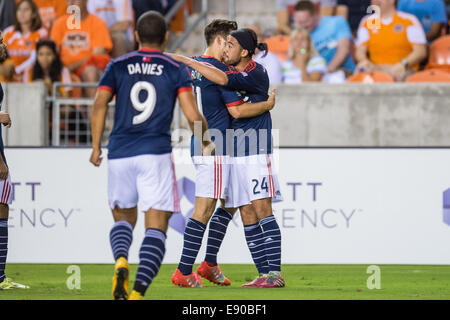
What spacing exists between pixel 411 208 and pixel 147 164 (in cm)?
534

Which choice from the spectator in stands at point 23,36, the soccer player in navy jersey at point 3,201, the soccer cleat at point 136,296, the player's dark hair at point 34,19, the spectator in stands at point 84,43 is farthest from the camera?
the player's dark hair at point 34,19

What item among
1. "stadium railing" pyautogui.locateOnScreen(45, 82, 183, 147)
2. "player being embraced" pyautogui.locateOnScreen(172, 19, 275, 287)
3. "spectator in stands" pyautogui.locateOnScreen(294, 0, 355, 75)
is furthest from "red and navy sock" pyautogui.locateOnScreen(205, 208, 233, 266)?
"spectator in stands" pyautogui.locateOnScreen(294, 0, 355, 75)

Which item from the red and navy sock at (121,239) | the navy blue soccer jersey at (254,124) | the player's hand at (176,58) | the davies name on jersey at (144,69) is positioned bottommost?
the red and navy sock at (121,239)

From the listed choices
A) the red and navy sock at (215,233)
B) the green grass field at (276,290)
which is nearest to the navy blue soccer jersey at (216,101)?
the red and navy sock at (215,233)

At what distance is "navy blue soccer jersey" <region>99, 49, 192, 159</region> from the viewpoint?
6.48m

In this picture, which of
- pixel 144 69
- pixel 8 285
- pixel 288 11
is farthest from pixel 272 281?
pixel 288 11

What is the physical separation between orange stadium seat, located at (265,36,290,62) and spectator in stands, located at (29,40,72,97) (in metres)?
3.22

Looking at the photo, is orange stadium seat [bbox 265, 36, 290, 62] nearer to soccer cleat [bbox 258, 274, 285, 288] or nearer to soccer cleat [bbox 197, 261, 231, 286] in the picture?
soccer cleat [bbox 197, 261, 231, 286]

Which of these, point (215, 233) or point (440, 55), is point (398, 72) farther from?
point (215, 233)

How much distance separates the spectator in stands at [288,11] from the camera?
15155 mm

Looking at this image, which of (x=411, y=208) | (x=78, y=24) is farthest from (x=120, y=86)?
(x=78, y=24)

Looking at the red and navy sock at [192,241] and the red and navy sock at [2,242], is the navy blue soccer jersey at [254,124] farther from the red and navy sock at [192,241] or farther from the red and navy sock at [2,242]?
the red and navy sock at [2,242]

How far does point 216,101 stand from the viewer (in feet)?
26.6

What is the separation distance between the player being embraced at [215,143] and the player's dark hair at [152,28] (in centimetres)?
131
